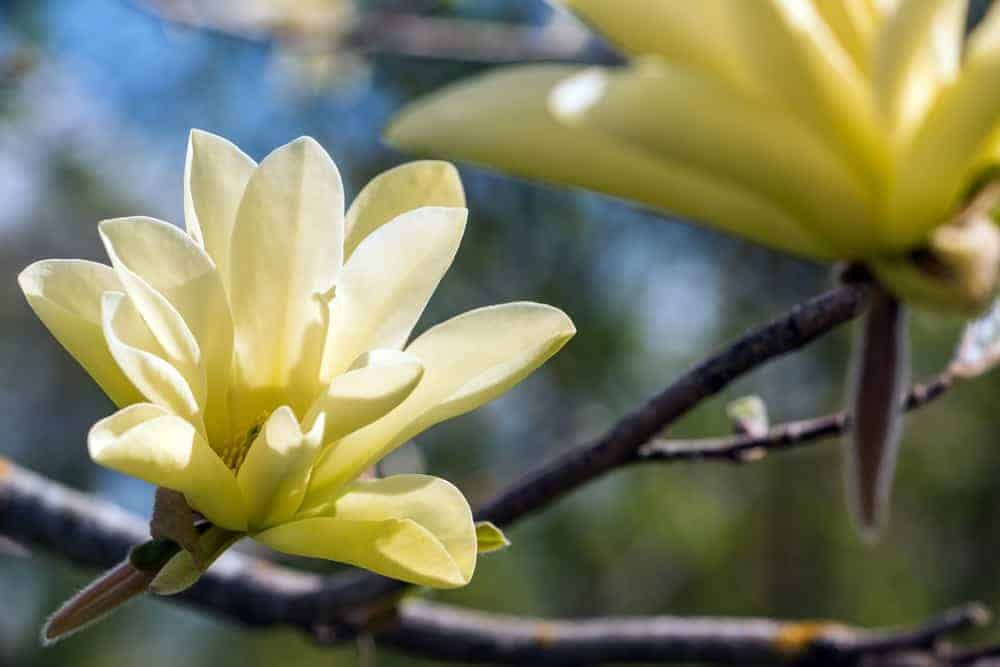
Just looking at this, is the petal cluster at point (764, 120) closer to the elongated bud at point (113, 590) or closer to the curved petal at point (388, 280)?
the curved petal at point (388, 280)

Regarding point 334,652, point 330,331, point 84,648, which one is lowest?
point 84,648

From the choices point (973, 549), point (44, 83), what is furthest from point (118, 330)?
point (973, 549)

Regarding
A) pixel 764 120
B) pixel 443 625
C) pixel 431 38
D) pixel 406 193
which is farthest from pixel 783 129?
pixel 431 38

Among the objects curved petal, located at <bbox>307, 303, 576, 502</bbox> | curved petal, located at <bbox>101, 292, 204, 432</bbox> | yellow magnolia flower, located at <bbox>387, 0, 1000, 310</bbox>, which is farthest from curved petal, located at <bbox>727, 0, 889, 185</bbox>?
curved petal, located at <bbox>101, 292, 204, 432</bbox>

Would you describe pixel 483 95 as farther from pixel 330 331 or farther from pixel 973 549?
pixel 973 549

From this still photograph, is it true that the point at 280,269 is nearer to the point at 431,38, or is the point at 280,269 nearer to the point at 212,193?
the point at 212,193
